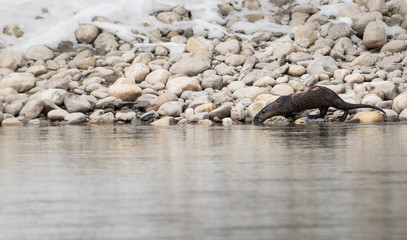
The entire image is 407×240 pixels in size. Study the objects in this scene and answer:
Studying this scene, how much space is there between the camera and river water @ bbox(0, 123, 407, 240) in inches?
116

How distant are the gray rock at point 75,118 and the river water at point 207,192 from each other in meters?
5.99

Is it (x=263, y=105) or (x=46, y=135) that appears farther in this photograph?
(x=263, y=105)

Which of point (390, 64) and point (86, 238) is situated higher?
point (390, 64)

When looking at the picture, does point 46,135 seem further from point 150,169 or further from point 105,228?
point 105,228

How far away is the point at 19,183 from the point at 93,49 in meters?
14.3

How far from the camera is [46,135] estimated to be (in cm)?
949

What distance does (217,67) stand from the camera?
15977mm

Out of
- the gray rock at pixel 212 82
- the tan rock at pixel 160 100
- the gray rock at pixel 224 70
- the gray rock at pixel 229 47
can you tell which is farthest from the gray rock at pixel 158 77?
the gray rock at pixel 229 47

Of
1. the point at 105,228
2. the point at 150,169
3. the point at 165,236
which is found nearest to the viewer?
the point at 165,236

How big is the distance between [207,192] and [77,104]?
405 inches

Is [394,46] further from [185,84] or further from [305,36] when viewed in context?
[185,84]

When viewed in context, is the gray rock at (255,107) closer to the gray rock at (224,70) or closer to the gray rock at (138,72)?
the gray rock at (224,70)

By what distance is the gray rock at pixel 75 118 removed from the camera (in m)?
13.1

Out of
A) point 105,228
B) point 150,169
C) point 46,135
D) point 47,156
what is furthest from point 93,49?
point 105,228
